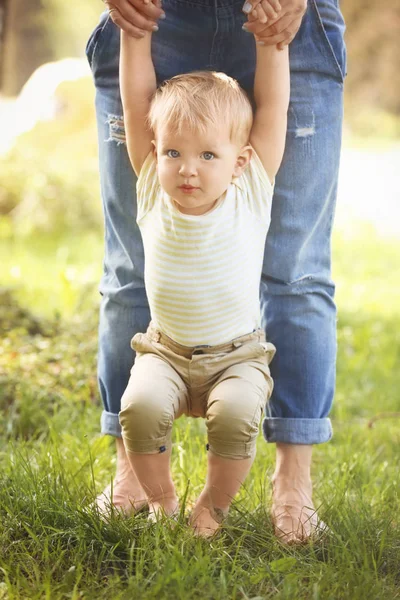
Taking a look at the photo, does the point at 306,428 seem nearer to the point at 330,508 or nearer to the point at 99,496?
the point at 330,508

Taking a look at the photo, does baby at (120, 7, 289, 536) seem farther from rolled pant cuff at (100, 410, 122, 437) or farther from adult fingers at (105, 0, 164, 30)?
rolled pant cuff at (100, 410, 122, 437)

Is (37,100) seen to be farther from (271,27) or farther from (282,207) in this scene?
(271,27)

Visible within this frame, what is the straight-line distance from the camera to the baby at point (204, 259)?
186cm

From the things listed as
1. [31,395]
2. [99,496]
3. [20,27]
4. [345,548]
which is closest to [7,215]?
A: [20,27]

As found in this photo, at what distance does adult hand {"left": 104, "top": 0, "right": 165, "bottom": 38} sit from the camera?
73.6 inches

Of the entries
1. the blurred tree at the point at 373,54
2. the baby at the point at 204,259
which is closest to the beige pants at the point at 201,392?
the baby at the point at 204,259

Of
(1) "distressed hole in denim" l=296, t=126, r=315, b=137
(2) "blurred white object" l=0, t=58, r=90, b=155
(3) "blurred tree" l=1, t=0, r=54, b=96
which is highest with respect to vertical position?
(3) "blurred tree" l=1, t=0, r=54, b=96

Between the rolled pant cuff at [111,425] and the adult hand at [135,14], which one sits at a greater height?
the adult hand at [135,14]

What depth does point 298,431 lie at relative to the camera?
210cm

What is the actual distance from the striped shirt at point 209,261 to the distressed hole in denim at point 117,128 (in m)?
0.16

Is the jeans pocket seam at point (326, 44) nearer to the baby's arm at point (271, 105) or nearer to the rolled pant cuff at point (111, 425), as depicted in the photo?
the baby's arm at point (271, 105)

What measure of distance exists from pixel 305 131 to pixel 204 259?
42 cm

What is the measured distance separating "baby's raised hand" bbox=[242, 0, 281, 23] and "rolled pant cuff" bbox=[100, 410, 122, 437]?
1051 millimetres

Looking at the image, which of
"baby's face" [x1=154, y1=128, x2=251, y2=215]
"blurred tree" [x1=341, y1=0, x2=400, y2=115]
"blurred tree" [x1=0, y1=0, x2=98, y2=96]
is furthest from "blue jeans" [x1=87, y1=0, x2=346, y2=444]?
"blurred tree" [x1=341, y1=0, x2=400, y2=115]
